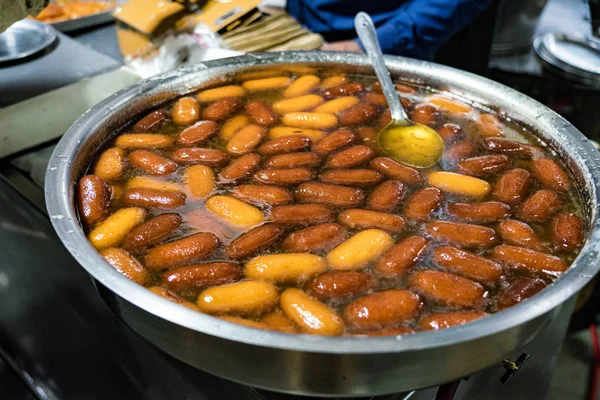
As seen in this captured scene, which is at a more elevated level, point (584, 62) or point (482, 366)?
point (482, 366)

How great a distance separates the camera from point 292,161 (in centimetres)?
145

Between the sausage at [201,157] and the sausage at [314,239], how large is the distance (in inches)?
14.1

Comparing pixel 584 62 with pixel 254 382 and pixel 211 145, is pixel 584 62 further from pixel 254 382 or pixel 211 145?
pixel 254 382

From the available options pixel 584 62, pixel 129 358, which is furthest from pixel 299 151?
pixel 584 62

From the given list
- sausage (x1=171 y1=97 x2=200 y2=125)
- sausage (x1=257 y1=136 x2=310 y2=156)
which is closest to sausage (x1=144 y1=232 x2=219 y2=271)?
sausage (x1=257 y1=136 x2=310 y2=156)

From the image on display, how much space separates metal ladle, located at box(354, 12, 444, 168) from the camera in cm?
148

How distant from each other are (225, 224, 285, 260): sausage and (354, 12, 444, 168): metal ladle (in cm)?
46

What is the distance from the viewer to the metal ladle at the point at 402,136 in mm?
1481

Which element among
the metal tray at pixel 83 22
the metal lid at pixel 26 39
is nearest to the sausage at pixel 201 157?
the metal lid at pixel 26 39

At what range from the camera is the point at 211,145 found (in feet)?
5.04

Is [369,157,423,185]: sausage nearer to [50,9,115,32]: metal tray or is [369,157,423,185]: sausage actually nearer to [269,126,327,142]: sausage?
[269,126,327,142]: sausage

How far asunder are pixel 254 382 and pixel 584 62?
10.6 ft

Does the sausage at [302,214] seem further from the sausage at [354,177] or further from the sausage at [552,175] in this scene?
the sausage at [552,175]

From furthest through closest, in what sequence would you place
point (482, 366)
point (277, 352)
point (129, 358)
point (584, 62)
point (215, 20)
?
point (584, 62) < point (215, 20) < point (129, 358) < point (482, 366) < point (277, 352)
